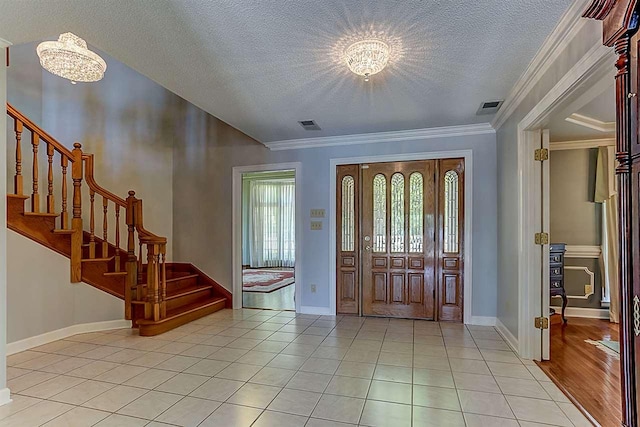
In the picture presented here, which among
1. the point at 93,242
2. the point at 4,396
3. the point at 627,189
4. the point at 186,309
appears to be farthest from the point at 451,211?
the point at 4,396

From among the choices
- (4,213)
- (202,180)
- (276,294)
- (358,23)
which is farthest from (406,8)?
(276,294)

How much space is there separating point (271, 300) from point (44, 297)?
2997mm

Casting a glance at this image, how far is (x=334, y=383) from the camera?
2529 mm

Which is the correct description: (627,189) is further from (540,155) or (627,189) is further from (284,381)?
(284,381)

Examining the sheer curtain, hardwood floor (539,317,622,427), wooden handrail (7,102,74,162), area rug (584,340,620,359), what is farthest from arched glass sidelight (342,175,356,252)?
the sheer curtain

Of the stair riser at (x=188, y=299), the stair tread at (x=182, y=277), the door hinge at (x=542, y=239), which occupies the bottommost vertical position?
the stair riser at (x=188, y=299)

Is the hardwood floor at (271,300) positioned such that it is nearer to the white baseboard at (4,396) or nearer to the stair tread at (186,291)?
the stair tread at (186,291)

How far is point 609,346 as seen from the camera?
3.27m

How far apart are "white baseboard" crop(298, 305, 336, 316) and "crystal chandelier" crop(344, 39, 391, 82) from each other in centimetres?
325

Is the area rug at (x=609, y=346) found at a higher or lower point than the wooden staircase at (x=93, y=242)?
lower

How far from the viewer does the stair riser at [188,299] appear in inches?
171

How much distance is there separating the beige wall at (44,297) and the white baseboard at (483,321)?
4261mm

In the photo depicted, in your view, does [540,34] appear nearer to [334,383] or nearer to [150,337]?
[334,383]

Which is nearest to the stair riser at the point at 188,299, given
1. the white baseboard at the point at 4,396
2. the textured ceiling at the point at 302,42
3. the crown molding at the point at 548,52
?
the white baseboard at the point at 4,396
